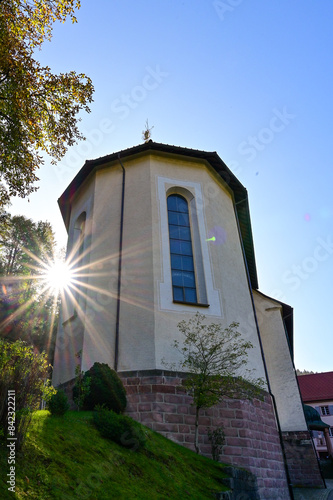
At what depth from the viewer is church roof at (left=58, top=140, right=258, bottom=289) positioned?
551 inches

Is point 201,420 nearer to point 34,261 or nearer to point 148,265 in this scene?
point 148,265

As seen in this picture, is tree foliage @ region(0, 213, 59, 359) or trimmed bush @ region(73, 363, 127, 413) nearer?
trimmed bush @ region(73, 363, 127, 413)

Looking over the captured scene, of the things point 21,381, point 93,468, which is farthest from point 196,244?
point 21,381

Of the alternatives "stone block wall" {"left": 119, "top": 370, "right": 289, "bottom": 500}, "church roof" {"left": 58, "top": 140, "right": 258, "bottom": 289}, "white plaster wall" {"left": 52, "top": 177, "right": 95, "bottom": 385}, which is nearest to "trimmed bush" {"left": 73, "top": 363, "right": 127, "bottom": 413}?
"stone block wall" {"left": 119, "top": 370, "right": 289, "bottom": 500}

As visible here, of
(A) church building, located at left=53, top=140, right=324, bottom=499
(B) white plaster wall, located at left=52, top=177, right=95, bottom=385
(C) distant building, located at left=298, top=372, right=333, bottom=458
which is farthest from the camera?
(C) distant building, located at left=298, top=372, right=333, bottom=458

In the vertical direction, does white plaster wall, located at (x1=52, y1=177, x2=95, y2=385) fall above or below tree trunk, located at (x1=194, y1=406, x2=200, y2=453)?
above

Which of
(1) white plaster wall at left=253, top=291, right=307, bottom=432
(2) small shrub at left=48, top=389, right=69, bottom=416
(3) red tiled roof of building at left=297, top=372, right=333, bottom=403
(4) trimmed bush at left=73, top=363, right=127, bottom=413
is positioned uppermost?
(3) red tiled roof of building at left=297, top=372, right=333, bottom=403

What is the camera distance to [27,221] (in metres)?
24.1

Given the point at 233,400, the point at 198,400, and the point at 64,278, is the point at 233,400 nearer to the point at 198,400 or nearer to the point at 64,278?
the point at 198,400

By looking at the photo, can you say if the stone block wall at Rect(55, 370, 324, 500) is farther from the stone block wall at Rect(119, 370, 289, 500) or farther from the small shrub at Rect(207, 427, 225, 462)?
the small shrub at Rect(207, 427, 225, 462)

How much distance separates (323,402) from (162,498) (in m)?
43.4

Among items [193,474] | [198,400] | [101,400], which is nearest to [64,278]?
[101,400]

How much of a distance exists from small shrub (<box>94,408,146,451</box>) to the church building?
2.18 m

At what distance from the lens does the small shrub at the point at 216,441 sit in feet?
29.7
